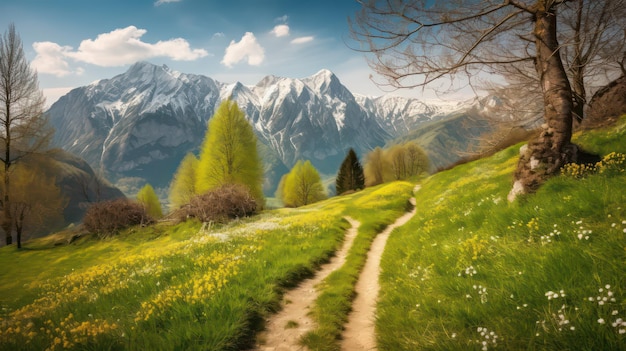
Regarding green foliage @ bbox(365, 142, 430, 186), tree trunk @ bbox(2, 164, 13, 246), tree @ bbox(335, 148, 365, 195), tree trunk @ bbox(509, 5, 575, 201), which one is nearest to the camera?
tree trunk @ bbox(509, 5, 575, 201)

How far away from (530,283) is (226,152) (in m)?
35.7

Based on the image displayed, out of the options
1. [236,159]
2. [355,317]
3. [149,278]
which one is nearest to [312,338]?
[355,317]

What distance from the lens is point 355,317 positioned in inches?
265

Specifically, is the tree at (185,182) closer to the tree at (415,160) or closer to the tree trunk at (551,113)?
the tree trunk at (551,113)

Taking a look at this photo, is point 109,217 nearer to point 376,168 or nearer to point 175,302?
point 175,302

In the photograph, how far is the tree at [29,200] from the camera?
30827mm

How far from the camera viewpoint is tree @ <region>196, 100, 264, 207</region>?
3591 cm

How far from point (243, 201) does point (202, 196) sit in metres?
4.11

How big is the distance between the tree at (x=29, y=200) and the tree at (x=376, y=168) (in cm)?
8040

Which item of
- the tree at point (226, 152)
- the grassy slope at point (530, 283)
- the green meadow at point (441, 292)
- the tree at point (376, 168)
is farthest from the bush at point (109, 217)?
the tree at point (376, 168)

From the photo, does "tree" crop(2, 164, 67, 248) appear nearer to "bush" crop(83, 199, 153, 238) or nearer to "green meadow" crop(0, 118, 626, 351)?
"bush" crop(83, 199, 153, 238)

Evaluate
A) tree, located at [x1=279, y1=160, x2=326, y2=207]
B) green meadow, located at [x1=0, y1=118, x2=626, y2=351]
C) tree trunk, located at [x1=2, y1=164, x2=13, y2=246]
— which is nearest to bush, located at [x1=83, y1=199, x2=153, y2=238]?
tree trunk, located at [x1=2, y1=164, x2=13, y2=246]

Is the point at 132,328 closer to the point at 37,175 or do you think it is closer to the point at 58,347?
the point at 58,347

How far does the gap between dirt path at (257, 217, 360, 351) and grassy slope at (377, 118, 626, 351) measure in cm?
182
